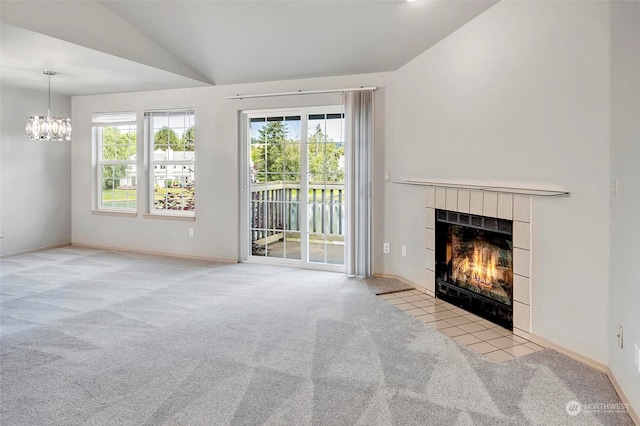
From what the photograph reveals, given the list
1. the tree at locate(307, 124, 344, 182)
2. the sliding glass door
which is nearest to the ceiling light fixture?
the sliding glass door

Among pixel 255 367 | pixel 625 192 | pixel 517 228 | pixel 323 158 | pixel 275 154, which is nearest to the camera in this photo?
pixel 625 192

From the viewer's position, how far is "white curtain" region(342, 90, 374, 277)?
16.2 feet

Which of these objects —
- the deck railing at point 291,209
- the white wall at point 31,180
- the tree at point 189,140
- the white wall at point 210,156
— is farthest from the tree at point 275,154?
the white wall at point 31,180

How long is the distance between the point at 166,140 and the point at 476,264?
15.4 ft

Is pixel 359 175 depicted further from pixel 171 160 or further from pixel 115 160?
pixel 115 160

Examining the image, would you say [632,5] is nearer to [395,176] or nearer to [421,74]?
[421,74]

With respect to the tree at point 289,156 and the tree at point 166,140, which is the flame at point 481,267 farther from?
the tree at point 166,140

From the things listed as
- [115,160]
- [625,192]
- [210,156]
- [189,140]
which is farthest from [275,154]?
[625,192]

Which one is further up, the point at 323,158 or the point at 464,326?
the point at 323,158

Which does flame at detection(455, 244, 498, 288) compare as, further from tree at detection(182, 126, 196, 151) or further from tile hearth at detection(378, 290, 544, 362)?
tree at detection(182, 126, 196, 151)

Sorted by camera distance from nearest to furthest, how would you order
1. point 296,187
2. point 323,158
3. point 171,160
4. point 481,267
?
1. point 481,267
2. point 323,158
3. point 296,187
4. point 171,160

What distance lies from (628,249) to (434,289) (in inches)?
83.7

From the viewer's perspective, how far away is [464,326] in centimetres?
339

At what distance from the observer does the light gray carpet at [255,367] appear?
2.16 meters
